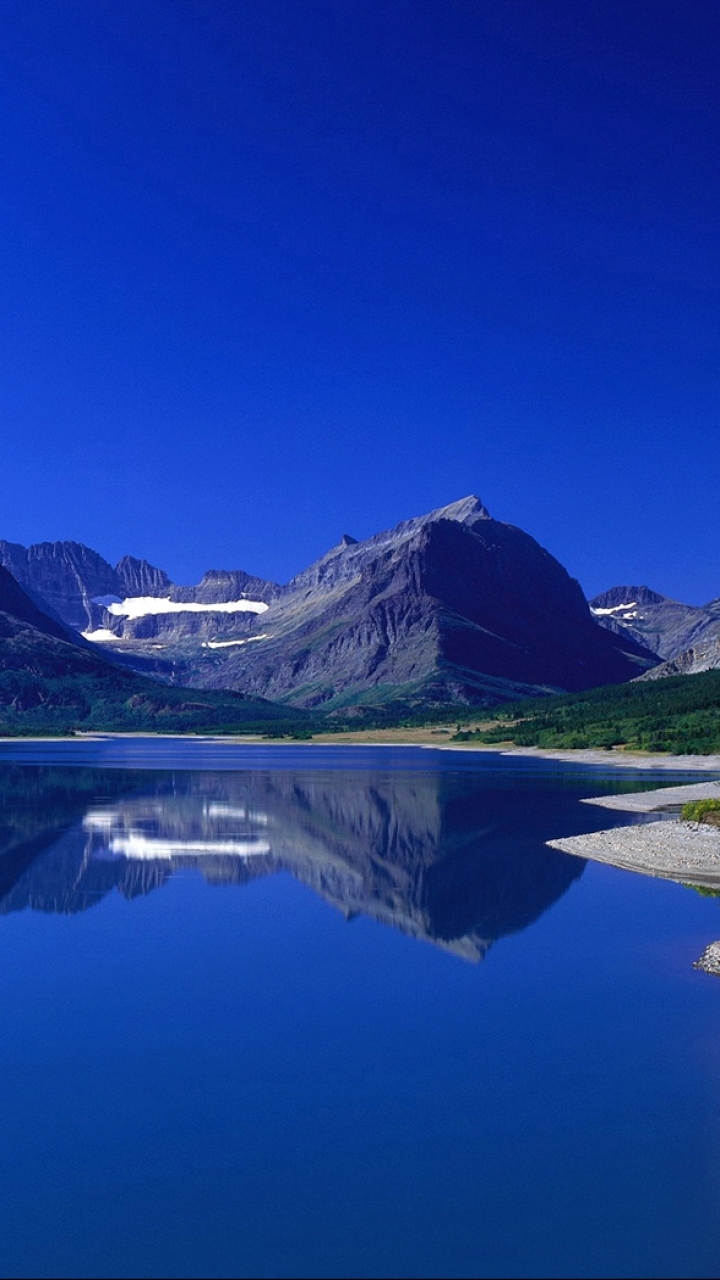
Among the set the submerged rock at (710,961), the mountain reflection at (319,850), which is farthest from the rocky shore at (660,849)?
the submerged rock at (710,961)

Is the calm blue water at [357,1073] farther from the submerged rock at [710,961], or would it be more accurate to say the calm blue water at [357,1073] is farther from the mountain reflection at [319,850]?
the submerged rock at [710,961]

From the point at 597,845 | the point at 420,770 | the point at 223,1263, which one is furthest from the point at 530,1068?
the point at 420,770

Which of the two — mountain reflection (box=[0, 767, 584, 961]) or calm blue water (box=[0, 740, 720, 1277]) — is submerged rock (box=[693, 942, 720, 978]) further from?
mountain reflection (box=[0, 767, 584, 961])

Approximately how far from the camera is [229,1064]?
28.7m

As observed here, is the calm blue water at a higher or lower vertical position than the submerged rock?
lower

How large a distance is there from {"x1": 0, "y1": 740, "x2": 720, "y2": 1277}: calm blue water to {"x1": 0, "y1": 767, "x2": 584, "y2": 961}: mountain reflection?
1.45ft

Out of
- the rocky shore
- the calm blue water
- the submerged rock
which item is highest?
the rocky shore

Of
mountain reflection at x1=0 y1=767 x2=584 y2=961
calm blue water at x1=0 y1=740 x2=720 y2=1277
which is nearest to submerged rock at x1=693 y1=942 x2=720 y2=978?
calm blue water at x1=0 y1=740 x2=720 y2=1277

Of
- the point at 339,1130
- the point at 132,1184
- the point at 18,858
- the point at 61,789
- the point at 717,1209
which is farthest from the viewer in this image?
the point at 61,789

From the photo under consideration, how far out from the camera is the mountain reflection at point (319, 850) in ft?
173

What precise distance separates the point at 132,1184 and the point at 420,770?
453ft

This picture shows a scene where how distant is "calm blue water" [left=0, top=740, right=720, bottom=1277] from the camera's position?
19.5 metres

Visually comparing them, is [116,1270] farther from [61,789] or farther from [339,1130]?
[61,789]

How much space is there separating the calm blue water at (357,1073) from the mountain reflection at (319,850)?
0.44 metres
